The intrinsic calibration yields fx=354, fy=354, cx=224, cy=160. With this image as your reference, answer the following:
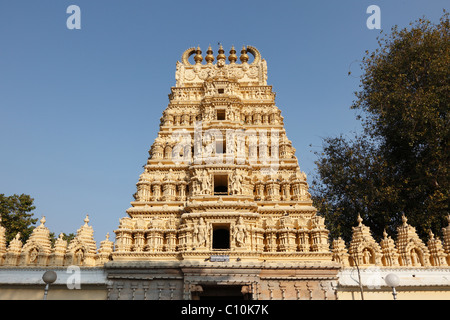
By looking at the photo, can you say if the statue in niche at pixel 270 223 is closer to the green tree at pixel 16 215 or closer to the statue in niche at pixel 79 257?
the statue in niche at pixel 79 257

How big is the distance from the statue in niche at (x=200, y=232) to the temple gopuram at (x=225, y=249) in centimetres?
6

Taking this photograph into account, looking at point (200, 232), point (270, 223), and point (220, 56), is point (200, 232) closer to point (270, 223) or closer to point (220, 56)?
point (270, 223)

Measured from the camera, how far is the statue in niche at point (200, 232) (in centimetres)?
1906

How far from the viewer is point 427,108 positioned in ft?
80.0

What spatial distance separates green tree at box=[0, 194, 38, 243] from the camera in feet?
110

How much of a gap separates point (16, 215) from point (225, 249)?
83.9ft

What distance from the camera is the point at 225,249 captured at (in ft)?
62.2

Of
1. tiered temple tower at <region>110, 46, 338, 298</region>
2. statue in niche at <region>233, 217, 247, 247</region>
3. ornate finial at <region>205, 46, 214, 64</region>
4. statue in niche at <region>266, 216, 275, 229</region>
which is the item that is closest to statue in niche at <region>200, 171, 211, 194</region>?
tiered temple tower at <region>110, 46, 338, 298</region>

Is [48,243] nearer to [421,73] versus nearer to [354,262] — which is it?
[354,262]

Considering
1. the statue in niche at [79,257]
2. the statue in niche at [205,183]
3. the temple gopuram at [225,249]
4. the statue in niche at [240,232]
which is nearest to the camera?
the temple gopuram at [225,249]

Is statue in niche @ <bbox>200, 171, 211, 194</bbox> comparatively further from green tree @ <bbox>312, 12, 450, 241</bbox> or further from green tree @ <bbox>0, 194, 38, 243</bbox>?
green tree @ <bbox>0, 194, 38, 243</bbox>

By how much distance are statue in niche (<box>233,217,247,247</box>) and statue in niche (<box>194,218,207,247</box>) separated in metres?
1.67

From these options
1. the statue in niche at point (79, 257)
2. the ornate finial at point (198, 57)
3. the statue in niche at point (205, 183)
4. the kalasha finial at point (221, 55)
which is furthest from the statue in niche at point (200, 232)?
the kalasha finial at point (221, 55)

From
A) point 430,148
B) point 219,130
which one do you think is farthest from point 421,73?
point 219,130
